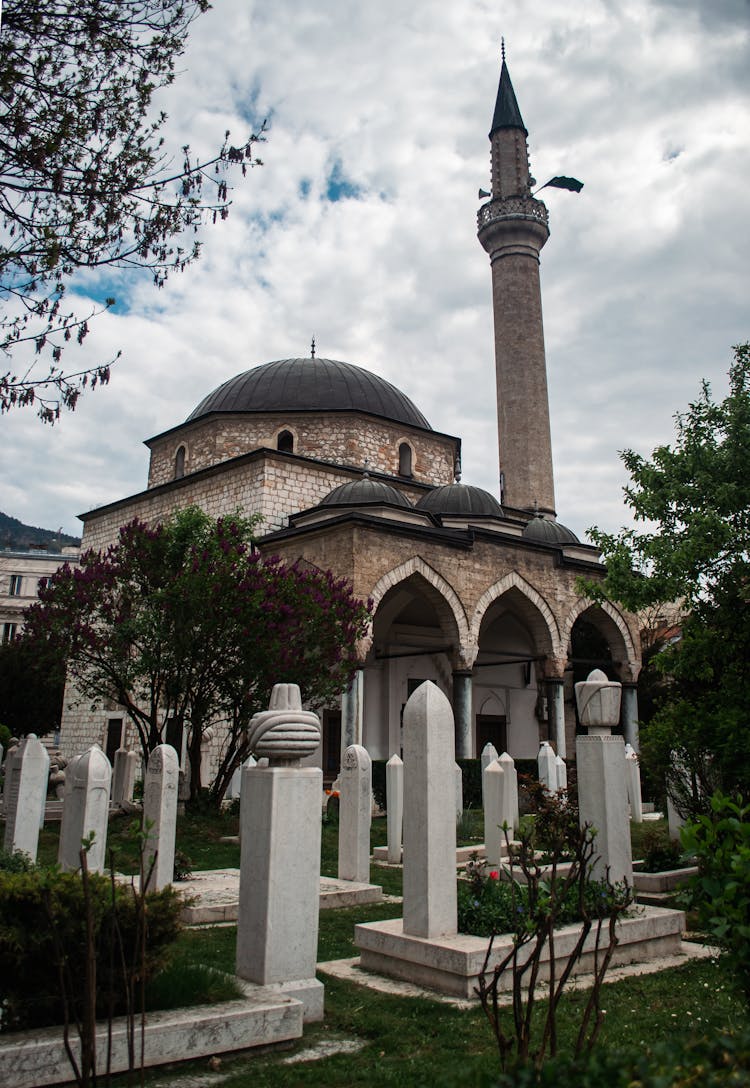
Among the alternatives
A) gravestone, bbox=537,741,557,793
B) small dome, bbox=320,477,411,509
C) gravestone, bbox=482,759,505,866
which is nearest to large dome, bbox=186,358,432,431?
small dome, bbox=320,477,411,509

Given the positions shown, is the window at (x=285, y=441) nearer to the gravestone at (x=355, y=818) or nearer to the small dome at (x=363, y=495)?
the small dome at (x=363, y=495)

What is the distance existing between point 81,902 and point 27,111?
3940mm

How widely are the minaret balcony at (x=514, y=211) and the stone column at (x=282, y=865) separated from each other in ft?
70.8

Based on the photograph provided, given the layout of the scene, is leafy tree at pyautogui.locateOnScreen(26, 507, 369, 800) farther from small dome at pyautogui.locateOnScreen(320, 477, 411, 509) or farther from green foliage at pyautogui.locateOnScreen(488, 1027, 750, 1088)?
green foliage at pyautogui.locateOnScreen(488, 1027, 750, 1088)

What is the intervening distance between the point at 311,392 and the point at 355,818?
611 inches

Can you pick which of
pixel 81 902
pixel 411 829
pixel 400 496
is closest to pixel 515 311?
pixel 400 496

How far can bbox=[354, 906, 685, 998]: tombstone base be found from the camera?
372 centimetres

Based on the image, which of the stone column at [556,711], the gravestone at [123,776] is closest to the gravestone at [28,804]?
A: the gravestone at [123,776]

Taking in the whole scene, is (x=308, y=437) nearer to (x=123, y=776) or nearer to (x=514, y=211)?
(x=514, y=211)

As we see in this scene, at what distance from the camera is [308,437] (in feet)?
66.0

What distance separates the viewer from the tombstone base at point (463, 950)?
12.2 ft

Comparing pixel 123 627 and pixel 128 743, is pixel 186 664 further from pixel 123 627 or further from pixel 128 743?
pixel 128 743

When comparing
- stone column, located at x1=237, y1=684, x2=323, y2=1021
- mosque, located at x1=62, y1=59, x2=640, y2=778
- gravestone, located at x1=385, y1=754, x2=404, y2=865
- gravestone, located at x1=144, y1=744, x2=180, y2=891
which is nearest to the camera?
stone column, located at x1=237, y1=684, x2=323, y2=1021

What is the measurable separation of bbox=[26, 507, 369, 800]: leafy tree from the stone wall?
25.7 ft
